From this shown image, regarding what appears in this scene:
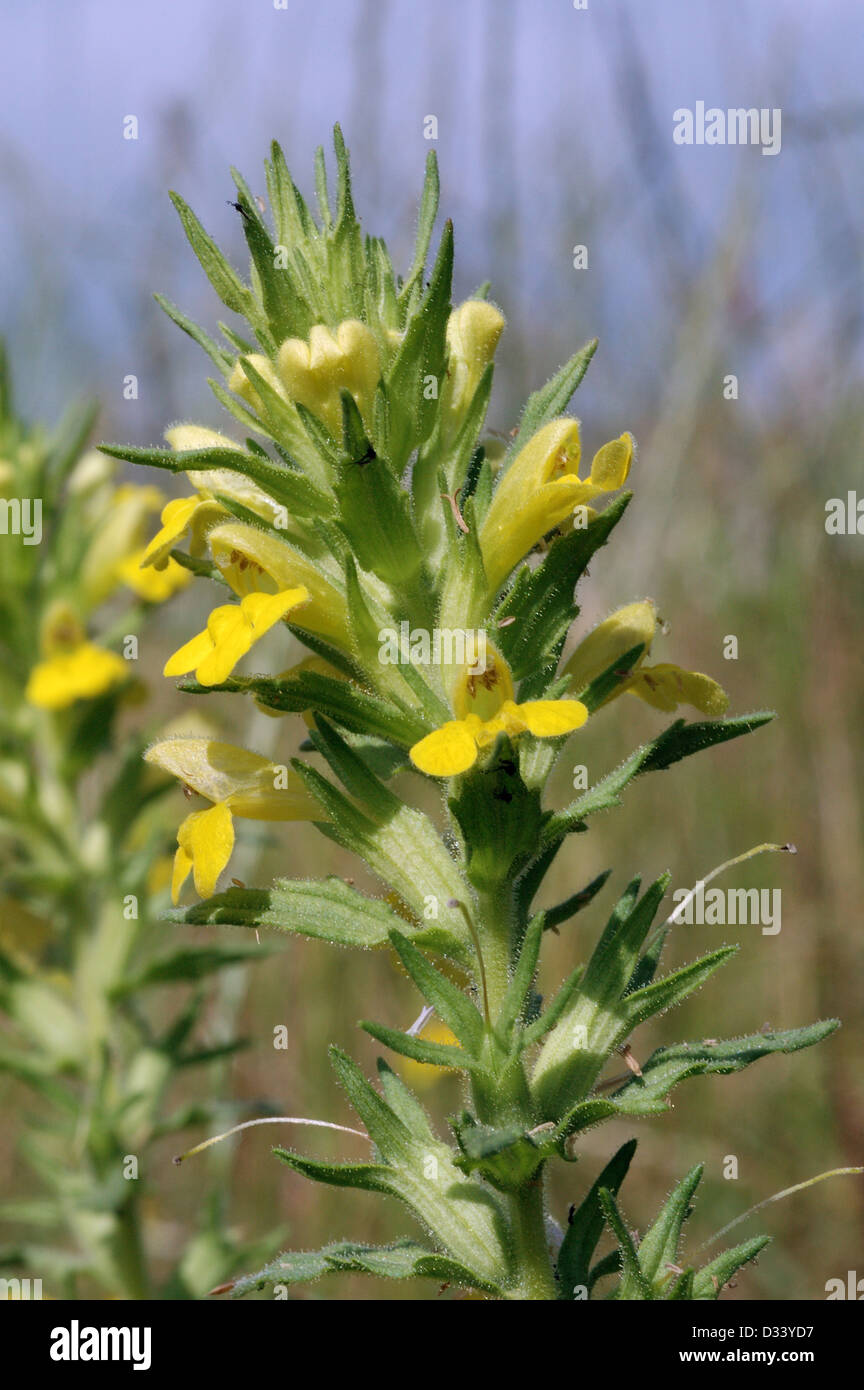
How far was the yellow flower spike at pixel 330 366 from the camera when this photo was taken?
2.05 meters

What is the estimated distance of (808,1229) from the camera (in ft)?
18.2

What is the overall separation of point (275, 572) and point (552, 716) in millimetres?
618

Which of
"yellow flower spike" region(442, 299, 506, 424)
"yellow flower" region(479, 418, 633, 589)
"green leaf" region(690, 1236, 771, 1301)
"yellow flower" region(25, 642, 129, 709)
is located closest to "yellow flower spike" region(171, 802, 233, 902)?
"yellow flower" region(479, 418, 633, 589)

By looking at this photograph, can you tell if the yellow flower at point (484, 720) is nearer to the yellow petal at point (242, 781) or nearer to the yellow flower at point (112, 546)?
the yellow petal at point (242, 781)

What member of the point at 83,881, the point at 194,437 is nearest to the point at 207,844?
the point at 194,437

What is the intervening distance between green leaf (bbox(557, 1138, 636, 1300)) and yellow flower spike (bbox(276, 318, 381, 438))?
56.2 inches

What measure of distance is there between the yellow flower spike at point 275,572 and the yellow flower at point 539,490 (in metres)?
0.31

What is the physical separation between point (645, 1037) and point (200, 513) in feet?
15.3

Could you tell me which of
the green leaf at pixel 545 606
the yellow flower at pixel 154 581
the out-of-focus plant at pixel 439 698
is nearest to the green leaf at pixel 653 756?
the out-of-focus plant at pixel 439 698

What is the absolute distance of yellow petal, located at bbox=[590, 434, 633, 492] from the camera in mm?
2186

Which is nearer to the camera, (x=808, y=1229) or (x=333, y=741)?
(x=333, y=741)
